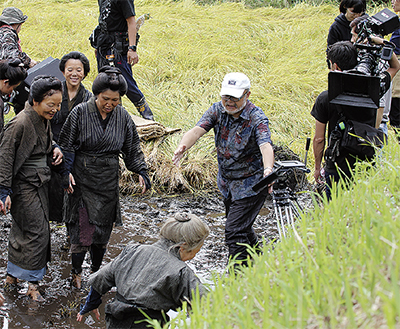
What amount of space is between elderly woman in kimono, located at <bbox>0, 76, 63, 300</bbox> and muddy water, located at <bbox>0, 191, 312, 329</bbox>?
0.17m

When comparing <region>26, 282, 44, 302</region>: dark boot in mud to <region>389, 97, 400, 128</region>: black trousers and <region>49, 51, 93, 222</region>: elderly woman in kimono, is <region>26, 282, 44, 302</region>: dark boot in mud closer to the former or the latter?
<region>49, 51, 93, 222</region>: elderly woman in kimono

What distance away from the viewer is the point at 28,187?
3674 mm

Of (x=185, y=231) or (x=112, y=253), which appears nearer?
(x=185, y=231)

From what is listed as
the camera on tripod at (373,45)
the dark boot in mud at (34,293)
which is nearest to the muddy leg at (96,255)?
the dark boot in mud at (34,293)

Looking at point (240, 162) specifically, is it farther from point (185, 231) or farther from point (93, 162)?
point (185, 231)

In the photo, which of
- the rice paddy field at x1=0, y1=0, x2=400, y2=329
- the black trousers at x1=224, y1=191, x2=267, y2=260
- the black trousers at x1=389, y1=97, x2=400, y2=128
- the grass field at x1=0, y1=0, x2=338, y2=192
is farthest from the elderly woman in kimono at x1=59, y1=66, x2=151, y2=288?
→ the black trousers at x1=389, y1=97, x2=400, y2=128

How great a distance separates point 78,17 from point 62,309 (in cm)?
1024

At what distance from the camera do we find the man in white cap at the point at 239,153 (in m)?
3.77

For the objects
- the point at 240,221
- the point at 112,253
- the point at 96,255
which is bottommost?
the point at 112,253

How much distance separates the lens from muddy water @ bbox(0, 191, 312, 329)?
3.52 m

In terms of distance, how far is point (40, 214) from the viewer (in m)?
3.73

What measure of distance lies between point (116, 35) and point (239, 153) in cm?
324

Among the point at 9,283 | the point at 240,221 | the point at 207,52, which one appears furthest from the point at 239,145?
the point at 207,52

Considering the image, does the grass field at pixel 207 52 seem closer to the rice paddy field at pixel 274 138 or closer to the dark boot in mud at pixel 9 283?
the rice paddy field at pixel 274 138
